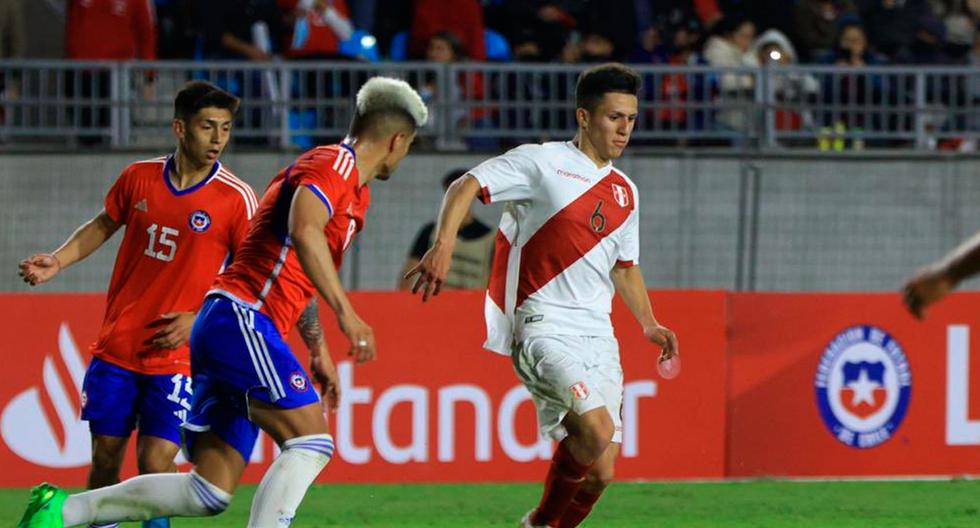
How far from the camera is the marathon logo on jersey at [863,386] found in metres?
13.0

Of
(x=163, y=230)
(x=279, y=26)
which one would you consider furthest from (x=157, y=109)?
(x=163, y=230)

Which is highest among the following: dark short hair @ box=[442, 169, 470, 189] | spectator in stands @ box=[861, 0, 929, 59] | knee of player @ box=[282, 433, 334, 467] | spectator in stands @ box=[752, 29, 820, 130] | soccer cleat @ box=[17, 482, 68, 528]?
spectator in stands @ box=[861, 0, 929, 59]

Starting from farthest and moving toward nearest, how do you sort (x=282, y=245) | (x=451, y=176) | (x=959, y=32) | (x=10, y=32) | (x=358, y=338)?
(x=959, y=32), (x=10, y=32), (x=451, y=176), (x=282, y=245), (x=358, y=338)

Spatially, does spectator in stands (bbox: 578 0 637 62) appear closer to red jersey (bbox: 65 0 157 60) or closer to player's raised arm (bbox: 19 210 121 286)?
red jersey (bbox: 65 0 157 60)

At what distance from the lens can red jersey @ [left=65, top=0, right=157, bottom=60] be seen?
15.9 meters

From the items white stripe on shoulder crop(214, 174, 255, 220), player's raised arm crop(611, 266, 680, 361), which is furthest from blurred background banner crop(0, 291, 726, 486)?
white stripe on shoulder crop(214, 174, 255, 220)

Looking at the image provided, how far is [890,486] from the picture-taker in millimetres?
12617

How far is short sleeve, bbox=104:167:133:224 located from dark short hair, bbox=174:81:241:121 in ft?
1.30

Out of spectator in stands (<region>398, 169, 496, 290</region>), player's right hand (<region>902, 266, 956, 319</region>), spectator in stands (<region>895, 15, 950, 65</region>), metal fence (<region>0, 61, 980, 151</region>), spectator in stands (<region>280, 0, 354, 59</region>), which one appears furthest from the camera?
spectator in stands (<region>895, 15, 950, 65</region>)

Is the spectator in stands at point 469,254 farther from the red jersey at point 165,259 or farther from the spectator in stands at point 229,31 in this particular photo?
the red jersey at point 165,259

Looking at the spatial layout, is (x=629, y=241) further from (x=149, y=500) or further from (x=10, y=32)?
(x=10, y=32)

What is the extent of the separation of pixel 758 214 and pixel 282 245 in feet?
27.8

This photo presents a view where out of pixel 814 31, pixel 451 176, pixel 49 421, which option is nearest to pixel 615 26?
pixel 814 31

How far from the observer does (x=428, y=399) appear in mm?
12672
